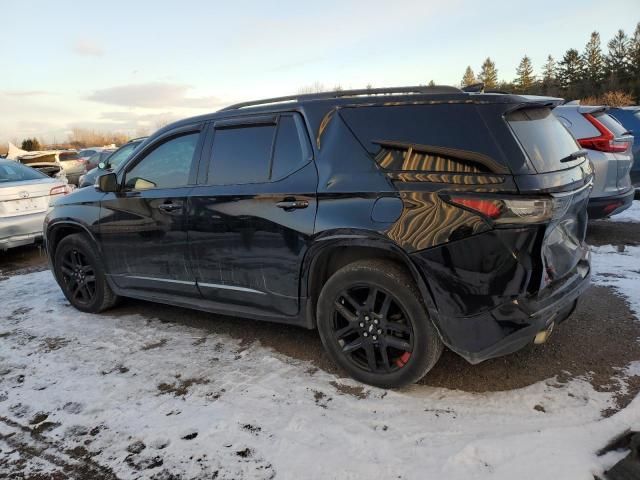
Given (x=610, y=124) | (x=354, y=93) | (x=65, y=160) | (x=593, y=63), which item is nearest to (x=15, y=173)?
(x=354, y=93)

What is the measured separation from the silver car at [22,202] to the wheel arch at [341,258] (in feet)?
18.3

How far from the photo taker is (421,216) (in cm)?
284

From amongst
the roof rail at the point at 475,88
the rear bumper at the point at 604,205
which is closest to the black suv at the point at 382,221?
the roof rail at the point at 475,88

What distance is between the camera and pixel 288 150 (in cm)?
351

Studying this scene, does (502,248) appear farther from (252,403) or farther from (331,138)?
(252,403)

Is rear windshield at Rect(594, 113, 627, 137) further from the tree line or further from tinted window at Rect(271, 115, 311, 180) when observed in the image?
the tree line

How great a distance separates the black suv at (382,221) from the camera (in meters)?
2.73

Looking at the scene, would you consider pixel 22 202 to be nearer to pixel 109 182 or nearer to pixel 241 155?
pixel 109 182

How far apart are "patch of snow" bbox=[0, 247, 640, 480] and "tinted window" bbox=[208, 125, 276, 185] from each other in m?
1.35

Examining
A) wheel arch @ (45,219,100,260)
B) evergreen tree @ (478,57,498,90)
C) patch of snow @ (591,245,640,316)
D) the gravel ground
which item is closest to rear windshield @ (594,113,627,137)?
patch of snow @ (591,245,640,316)

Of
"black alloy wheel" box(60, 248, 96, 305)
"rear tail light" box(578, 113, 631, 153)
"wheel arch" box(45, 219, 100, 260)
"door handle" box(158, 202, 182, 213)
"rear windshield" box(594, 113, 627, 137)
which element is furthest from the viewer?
"rear windshield" box(594, 113, 627, 137)

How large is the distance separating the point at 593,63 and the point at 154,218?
89206 mm

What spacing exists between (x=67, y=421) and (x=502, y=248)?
2.75m

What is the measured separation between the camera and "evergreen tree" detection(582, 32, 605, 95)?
246 feet
